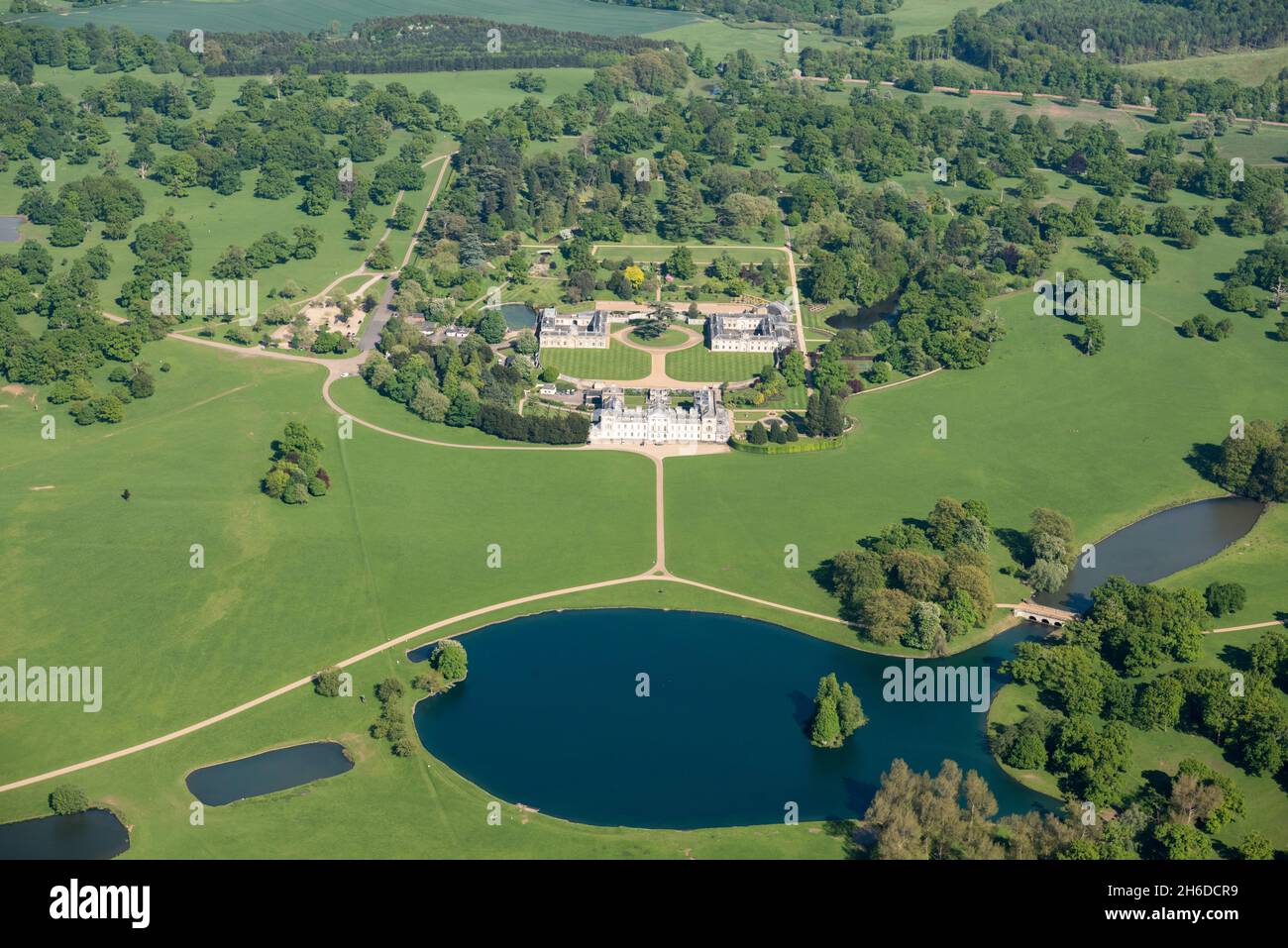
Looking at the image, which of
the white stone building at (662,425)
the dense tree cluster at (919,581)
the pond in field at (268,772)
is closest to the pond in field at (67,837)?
the pond in field at (268,772)

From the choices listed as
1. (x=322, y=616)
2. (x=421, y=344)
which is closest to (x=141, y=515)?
(x=322, y=616)

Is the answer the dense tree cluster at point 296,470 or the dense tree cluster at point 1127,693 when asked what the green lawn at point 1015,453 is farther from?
the dense tree cluster at point 296,470

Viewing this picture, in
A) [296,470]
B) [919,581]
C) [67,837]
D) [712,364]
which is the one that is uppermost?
[712,364]

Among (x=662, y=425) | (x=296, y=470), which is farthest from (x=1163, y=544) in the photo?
(x=296, y=470)

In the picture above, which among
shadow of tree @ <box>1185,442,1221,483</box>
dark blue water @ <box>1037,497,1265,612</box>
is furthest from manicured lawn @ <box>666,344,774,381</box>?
shadow of tree @ <box>1185,442,1221,483</box>

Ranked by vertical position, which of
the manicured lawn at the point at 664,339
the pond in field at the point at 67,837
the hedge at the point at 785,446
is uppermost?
the manicured lawn at the point at 664,339

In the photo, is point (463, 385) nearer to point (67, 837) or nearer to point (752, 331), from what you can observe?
point (752, 331)
